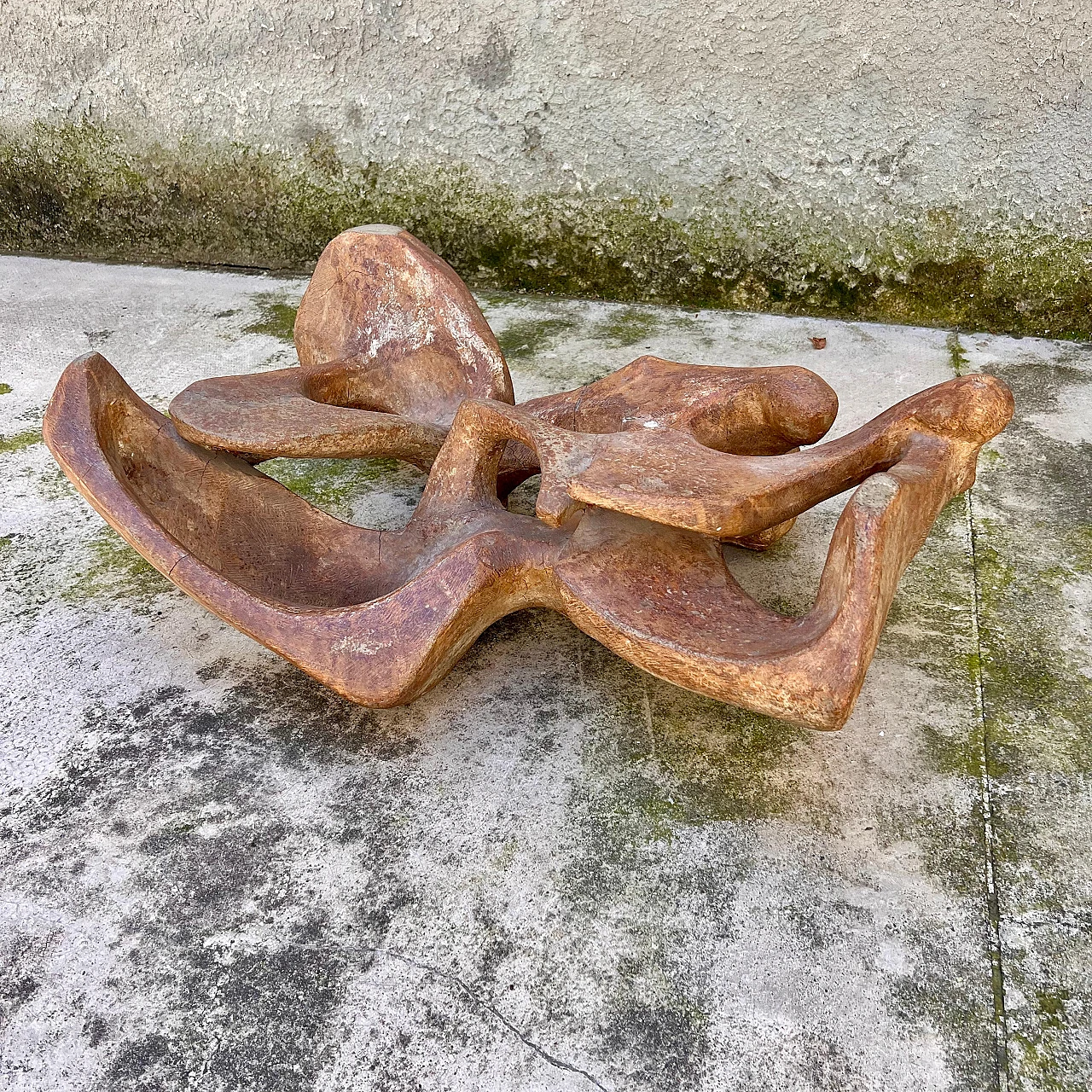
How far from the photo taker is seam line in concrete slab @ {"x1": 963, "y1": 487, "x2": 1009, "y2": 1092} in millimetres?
1120

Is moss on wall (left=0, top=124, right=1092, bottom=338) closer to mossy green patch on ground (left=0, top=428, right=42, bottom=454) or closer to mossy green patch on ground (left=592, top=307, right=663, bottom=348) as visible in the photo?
mossy green patch on ground (left=592, top=307, right=663, bottom=348)

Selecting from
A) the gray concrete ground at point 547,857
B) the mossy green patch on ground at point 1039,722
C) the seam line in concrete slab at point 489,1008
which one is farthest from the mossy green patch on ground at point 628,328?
the seam line in concrete slab at point 489,1008

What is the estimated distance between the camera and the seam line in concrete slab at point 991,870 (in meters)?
1.12

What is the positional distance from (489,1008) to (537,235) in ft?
8.15

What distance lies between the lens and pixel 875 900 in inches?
50.3

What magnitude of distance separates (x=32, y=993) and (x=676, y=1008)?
712 millimetres

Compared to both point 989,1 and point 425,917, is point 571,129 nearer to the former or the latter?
point 989,1

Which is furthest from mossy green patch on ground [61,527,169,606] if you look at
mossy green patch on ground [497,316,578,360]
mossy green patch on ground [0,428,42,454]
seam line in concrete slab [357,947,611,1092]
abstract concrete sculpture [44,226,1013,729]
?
mossy green patch on ground [497,316,578,360]

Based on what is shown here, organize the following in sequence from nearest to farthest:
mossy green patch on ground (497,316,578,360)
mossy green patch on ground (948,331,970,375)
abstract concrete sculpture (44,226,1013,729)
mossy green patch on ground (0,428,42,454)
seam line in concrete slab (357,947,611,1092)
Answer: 1. seam line in concrete slab (357,947,611,1092)
2. abstract concrete sculpture (44,226,1013,729)
3. mossy green patch on ground (0,428,42,454)
4. mossy green patch on ground (948,331,970,375)
5. mossy green patch on ground (497,316,578,360)

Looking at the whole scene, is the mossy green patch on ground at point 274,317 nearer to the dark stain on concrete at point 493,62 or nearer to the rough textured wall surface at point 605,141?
the rough textured wall surface at point 605,141

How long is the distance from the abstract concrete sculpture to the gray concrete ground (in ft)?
0.54

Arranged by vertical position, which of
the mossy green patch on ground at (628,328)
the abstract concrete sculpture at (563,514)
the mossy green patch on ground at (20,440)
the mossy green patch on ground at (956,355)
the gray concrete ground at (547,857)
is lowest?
the mossy green patch on ground at (628,328)

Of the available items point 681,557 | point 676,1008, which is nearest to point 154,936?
point 676,1008

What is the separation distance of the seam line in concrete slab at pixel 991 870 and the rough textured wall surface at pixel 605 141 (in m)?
1.42
